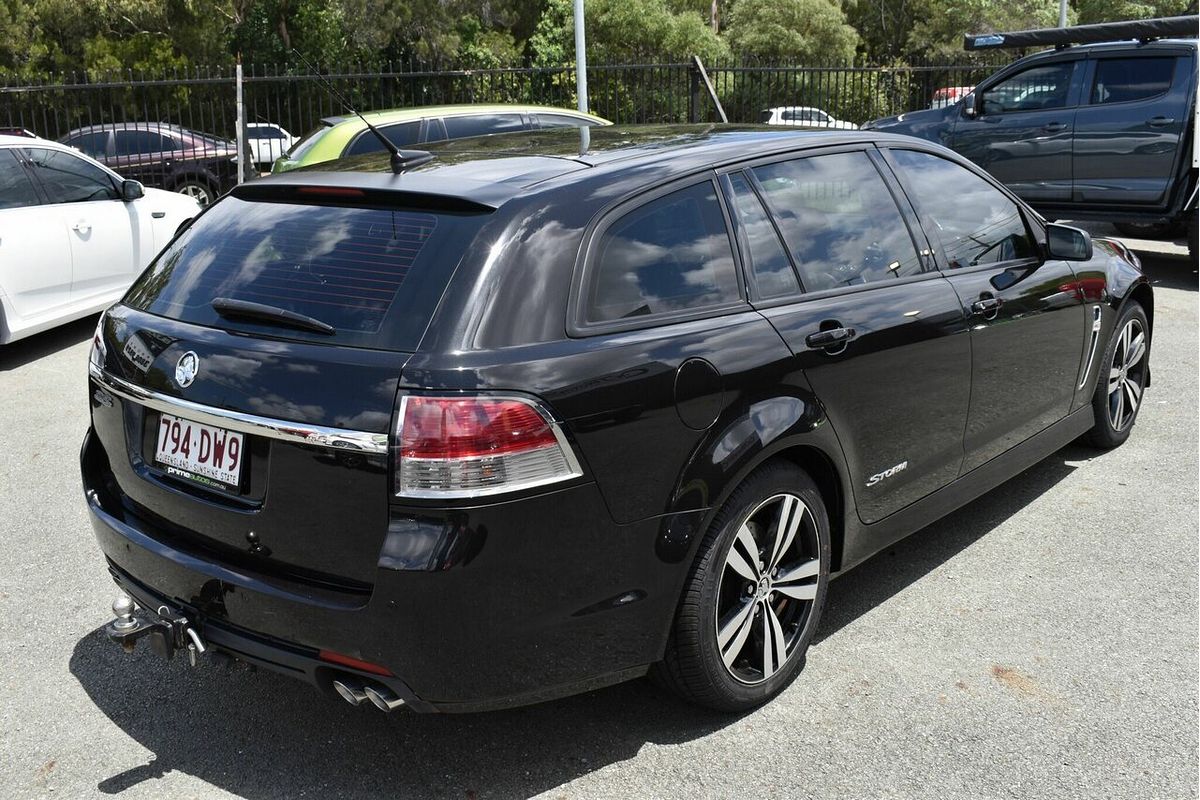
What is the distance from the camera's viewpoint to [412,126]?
1131cm

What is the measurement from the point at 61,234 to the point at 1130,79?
31.2 ft

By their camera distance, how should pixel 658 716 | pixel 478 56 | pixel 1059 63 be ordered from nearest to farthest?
pixel 658 716
pixel 1059 63
pixel 478 56

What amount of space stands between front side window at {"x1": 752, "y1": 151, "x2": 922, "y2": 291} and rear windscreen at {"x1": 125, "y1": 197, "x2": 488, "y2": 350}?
1151 millimetres

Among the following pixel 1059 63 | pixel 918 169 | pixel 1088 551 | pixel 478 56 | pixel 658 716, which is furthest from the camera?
pixel 478 56

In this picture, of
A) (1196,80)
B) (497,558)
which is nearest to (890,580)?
(497,558)

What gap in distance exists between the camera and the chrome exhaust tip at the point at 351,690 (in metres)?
2.83

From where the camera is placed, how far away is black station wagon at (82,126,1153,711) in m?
2.72

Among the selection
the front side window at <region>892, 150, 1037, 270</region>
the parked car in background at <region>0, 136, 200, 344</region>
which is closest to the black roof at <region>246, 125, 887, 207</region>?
the front side window at <region>892, 150, 1037, 270</region>

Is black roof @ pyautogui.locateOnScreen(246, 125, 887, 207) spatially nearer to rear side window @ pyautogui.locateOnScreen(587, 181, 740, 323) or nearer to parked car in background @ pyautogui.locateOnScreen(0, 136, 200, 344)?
rear side window @ pyautogui.locateOnScreen(587, 181, 740, 323)

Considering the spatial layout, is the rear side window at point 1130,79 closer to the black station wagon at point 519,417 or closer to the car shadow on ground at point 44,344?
the black station wagon at point 519,417

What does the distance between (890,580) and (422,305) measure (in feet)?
7.82

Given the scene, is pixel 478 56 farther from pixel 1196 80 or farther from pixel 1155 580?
pixel 1155 580

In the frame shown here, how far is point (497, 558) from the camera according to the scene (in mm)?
2697

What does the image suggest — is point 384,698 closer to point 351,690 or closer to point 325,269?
point 351,690
